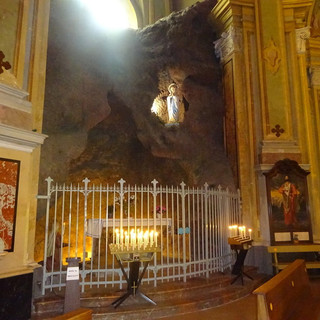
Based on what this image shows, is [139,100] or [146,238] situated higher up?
[139,100]

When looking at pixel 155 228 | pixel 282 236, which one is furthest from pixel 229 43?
pixel 155 228

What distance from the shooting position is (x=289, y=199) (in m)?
7.61

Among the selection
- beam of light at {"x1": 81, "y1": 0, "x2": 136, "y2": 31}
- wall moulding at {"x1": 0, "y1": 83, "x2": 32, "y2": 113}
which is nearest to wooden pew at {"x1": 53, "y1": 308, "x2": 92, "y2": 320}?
wall moulding at {"x1": 0, "y1": 83, "x2": 32, "y2": 113}

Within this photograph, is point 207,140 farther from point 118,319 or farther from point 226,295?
point 118,319

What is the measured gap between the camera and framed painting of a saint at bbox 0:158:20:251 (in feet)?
14.3

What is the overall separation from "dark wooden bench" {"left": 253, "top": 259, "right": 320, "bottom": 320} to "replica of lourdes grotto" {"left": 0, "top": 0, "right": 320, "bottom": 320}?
4 centimetres

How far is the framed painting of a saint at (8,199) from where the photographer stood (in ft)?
14.3

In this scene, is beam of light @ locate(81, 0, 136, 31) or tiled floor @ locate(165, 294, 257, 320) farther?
beam of light @ locate(81, 0, 136, 31)

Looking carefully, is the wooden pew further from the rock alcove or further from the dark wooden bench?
the rock alcove

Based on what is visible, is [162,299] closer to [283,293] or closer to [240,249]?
[240,249]

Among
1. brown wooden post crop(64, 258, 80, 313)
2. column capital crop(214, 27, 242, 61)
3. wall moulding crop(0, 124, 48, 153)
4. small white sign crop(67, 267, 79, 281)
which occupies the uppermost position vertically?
column capital crop(214, 27, 242, 61)

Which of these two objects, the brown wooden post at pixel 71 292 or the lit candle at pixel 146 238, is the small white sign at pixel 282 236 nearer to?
the lit candle at pixel 146 238

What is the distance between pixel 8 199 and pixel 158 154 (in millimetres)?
5241

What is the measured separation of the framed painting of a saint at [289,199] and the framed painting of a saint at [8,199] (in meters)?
5.55
